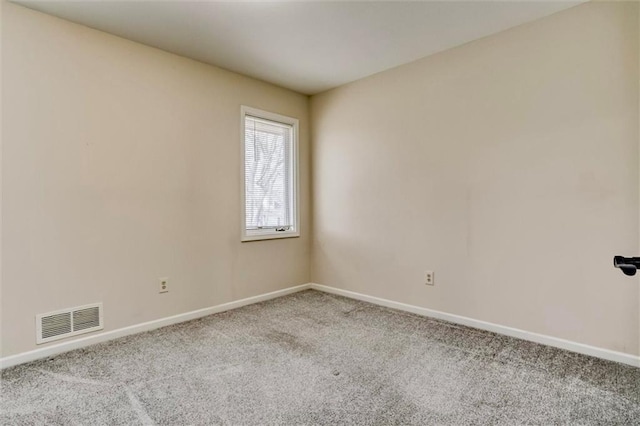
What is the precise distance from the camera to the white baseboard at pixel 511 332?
7.41ft

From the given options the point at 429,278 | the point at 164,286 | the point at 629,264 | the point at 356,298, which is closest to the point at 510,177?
the point at 429,278

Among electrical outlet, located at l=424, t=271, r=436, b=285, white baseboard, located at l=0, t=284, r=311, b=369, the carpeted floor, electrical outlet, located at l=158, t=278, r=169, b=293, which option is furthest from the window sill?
electrical outlet, located at l=424, t=271, r=436, b=285

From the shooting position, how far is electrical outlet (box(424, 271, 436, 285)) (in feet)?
10.4

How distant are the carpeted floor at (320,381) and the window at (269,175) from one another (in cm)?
125

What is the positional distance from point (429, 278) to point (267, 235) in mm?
1707

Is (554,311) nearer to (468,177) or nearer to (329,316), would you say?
(468,177)

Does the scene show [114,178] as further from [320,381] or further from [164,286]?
[320,381]

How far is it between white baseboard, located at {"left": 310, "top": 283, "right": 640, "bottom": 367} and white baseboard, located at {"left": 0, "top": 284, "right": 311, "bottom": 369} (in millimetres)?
1110

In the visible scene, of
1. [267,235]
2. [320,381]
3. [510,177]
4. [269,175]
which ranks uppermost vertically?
[269,175]

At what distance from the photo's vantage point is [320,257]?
4172 mm

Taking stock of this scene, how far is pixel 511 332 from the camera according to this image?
2.70m

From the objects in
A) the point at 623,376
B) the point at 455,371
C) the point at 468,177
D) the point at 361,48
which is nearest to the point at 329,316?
the point at 455,371

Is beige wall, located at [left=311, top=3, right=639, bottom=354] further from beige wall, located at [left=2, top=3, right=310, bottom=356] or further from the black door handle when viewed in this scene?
beige wall, located at [left=2, top=3, right=310, bottom=356]

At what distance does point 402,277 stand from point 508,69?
1.98m
